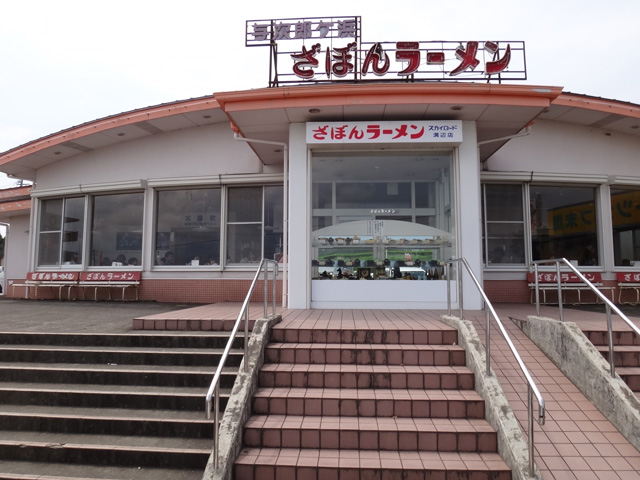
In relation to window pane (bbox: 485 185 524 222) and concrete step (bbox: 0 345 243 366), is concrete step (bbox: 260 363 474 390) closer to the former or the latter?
concrete step (bbox: 0 345 243 366)

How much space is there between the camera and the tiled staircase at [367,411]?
3.38 metres

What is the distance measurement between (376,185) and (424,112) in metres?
1.53

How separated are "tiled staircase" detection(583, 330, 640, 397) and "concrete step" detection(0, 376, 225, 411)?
4.23 meters

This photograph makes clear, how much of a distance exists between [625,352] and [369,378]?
297 cm

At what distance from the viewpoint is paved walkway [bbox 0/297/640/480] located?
10.8 ft

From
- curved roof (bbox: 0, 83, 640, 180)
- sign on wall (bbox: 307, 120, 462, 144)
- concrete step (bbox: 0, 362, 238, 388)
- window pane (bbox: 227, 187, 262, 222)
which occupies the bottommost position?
concrete step (bbox: 0, 362, 238, 388)

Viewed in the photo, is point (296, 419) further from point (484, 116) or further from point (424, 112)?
point (484, 116)

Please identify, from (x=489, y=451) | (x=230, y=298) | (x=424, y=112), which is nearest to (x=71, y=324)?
(x=230, y=298)

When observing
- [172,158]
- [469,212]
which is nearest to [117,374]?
[469,212]

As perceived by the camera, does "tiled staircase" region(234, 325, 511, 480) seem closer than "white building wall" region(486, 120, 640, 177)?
Yes

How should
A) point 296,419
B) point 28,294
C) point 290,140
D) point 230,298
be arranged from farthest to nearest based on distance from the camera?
point 28,294 < point 230,298 < point 290,140 < point 296,419

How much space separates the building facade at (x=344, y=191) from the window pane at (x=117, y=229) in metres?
0.04

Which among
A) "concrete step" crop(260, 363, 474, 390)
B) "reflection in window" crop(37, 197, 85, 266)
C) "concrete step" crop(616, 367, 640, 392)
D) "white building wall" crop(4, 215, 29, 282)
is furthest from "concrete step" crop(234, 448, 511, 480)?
"white building wall" crop(4, 215, 29, 282)

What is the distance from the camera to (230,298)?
32.8 ft
